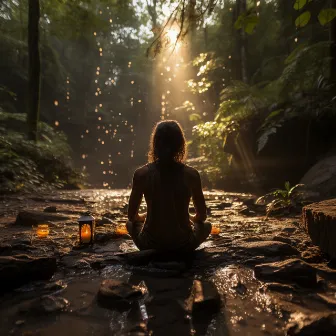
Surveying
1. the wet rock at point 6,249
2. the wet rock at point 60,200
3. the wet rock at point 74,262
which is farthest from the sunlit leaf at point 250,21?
the wet rock at point 60,200

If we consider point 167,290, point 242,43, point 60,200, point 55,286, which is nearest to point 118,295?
point 167,290

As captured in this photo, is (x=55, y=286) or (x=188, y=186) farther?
(x=188, y=186)

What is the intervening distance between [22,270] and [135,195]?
1165 millimetres

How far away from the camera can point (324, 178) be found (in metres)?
6.09

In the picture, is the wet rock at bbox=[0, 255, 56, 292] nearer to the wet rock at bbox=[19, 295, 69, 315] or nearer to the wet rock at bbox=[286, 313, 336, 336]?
the wet rock at bbox=[19, 295, 69, 315]

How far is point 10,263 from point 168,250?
138 cm

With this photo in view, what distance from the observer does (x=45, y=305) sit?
6.64ft

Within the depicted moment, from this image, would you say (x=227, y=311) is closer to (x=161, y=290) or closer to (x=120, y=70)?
(x=161, y=290)

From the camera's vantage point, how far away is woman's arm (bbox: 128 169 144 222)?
2.84m

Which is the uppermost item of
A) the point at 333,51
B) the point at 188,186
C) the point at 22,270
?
the point at 333,51

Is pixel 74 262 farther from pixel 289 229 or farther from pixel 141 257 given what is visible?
pixel 289 229

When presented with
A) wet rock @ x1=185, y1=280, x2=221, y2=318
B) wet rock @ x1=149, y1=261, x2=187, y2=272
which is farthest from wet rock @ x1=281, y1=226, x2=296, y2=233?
wet rock @ x1=185, y1=280, x2=221, y2=318

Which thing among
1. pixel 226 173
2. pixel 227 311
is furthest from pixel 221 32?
pixel 227 311

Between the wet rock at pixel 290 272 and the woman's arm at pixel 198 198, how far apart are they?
817 mm
